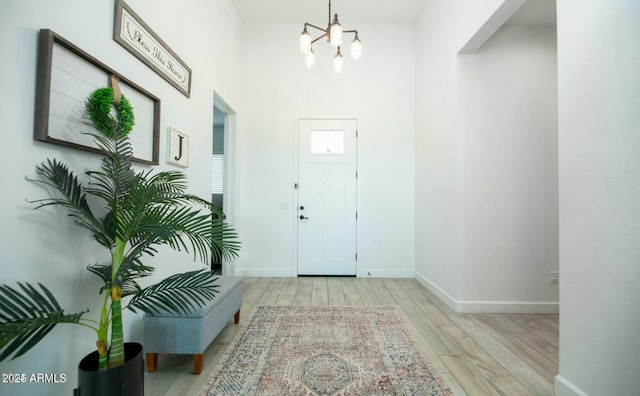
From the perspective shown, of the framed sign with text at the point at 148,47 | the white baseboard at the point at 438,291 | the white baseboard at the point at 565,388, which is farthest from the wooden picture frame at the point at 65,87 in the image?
the white baseboard at the point at 438,291

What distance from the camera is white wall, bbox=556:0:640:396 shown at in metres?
1.23

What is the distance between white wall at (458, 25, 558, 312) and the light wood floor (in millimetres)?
307

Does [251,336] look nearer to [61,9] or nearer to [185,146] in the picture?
[185,146]

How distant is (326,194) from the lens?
13.7 ft

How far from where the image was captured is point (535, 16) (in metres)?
2.87

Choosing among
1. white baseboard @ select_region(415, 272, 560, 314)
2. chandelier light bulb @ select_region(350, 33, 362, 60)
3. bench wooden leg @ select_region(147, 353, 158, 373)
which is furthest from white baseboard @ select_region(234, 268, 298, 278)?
chandelier light bulb @ select_region(350, 33, 362, 60)

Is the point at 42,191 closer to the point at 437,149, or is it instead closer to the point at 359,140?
the point at 437,149

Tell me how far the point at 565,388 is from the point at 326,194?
310 cm

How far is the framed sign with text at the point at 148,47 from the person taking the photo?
1674 mm

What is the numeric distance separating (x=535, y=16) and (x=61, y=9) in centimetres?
382

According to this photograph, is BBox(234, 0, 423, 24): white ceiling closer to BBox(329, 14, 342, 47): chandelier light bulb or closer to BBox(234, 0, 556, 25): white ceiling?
BBox(234, 0, 556, 25): white ceiling

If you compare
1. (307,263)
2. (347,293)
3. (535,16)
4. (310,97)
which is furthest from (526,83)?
(307,263)

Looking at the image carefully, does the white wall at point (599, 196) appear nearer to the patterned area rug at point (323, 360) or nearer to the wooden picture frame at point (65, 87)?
the patterned area rug at point (323, 360)

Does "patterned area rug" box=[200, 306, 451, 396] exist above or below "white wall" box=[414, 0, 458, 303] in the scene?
below
